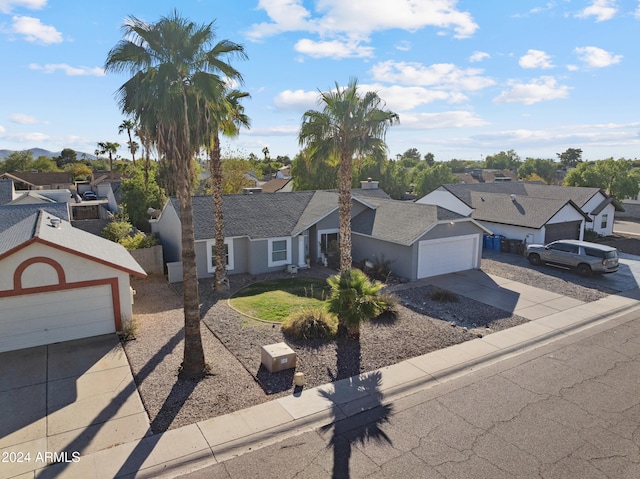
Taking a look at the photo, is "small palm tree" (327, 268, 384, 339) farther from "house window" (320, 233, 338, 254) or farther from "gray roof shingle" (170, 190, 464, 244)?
"house window" (320, 233, 338, 254)

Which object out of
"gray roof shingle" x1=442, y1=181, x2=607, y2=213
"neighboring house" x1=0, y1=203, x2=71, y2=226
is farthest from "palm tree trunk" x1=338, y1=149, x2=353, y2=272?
"gray roof shingle" x1=442, y1=181, x2=607, y2=213

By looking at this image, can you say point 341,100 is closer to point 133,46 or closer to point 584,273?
point 133,46

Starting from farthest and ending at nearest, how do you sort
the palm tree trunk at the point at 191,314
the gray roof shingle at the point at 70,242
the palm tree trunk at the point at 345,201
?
the palm tree trunk at the point at 345,201 < the gray roof shingle at the point at 70,242 < the palm tree trunk at the point at 191,314

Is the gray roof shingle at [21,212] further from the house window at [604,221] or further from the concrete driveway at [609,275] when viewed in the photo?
the house window at [604,221]

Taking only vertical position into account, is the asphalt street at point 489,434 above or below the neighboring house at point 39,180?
below

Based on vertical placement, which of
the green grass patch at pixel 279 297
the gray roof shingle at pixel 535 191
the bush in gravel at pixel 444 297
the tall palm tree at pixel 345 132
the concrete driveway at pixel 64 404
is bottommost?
the concrete driveway at pixel 64 404

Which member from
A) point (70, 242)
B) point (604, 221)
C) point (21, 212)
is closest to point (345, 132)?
point (70, 242)

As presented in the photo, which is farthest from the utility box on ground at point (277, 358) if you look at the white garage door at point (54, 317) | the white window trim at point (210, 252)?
the white window trim at point (210, 252)

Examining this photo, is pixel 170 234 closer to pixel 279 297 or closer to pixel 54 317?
pixel 279 297
